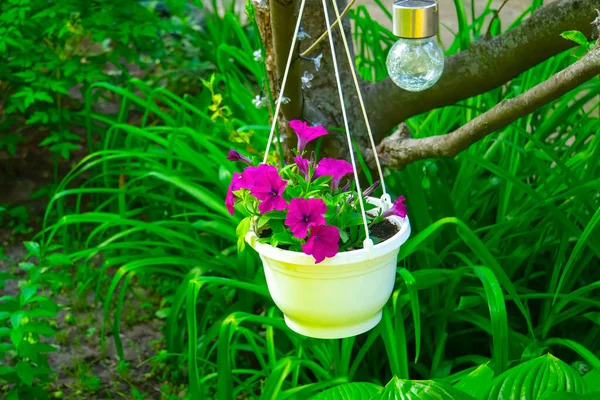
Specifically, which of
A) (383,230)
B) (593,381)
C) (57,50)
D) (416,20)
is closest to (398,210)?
(383,230)

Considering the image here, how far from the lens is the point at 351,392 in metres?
1.43

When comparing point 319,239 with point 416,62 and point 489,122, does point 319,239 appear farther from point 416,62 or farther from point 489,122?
point 489,122

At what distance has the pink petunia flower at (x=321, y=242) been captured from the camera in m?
1.14

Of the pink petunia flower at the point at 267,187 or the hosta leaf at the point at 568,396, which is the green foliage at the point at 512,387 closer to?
the hosta leaf at the point at 568,396

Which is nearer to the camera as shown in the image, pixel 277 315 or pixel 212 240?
pixel 277 315

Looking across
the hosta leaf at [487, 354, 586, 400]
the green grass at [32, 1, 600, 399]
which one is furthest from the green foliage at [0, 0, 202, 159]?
the hosta leaf at [487, 354, 586, 400]

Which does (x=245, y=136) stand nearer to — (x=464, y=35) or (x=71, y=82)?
(x=464, y=35)

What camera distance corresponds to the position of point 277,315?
2012 mm

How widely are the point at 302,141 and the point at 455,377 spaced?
71 centimetres

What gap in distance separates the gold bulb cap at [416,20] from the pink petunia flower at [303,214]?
0.28 metres

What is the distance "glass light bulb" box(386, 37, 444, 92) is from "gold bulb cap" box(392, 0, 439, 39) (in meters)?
0.04

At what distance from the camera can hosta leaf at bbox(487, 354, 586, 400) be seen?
1300 millimetres

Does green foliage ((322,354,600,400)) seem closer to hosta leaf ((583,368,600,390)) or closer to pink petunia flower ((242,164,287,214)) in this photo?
hosta leaf ((583,368,600,390))

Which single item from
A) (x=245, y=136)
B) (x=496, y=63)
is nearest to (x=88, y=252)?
(x=245, y=136)
